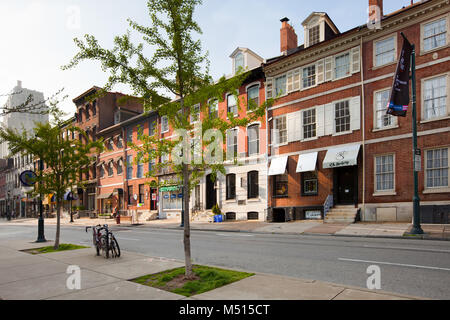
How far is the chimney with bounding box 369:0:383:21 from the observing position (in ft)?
64.6

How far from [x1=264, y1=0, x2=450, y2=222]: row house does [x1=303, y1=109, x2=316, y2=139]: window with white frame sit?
0.07m

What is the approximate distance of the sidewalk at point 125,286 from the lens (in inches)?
213

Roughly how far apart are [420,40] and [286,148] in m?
10.3

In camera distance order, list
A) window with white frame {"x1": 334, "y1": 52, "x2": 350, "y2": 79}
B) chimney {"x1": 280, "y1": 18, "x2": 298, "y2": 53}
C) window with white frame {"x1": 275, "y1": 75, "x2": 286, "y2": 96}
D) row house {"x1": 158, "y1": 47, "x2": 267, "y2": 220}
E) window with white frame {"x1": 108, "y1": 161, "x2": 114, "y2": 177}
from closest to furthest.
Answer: window with white frame {"x1": 334, "y1": 52, "x2": 350, "y2": 79} → window with white frame {"x1": 275, "y1": 75, "x2": 286, "y2": 96} → row house {"x1": 158, "y1": 47, "x2": 267, "y2": 220} → chimney {"x1": 280, "y1": 18, "x2": 298, "y2": 53} → window with white frame {"x1": 108, "y1": 161, "x2": 114, "y2": 177}

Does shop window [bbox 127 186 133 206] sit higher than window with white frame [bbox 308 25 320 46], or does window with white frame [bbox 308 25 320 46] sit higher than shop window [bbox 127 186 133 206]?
window with white frame [bbox 308 25 320 46]

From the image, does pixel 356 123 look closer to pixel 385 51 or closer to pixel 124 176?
pixel 385 51

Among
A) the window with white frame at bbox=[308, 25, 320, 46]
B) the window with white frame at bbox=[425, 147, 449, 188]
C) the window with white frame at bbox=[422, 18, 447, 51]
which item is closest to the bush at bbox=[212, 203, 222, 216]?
the window with white frame at bbox=[308, 25, 320, 46]

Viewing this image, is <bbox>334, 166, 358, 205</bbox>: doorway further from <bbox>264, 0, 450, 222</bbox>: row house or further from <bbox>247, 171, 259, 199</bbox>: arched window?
<bbox>247, 171, 259, 199</bbox>: arched window

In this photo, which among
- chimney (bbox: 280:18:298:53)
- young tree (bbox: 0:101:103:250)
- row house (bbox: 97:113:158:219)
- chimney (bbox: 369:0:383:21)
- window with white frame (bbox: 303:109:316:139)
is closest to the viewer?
young tree (bbox: 0:101:103:250)

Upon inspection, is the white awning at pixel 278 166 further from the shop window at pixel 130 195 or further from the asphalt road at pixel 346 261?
the shop window at pixel 130 195

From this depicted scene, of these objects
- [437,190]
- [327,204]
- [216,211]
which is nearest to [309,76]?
[327,204]

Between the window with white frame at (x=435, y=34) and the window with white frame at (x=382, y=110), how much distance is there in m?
3.00

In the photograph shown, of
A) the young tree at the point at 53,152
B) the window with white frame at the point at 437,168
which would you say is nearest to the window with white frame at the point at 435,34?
the window with white frame at the point at 437,168
